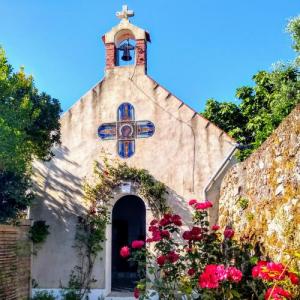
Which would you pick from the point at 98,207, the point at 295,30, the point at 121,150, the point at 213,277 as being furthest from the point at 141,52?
the point at 213,277

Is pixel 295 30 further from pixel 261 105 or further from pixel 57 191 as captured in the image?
pixel 57 191

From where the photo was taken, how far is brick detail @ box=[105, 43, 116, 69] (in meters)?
13.5

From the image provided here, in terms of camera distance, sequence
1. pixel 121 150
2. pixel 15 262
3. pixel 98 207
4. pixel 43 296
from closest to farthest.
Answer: pixel 15 262 < pixel 43 296 < pixel 98 207 < pixel 121 150

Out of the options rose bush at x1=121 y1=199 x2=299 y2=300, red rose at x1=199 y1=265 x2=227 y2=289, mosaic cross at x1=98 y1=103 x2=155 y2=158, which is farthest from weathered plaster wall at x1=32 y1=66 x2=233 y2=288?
red rose at x1=199 y1=265 x2=227 y2=289

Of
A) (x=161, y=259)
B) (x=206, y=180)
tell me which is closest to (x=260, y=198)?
(x=161, y=259)

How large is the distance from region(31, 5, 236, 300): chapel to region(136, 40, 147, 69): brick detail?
31mm

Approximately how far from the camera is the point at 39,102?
1135cm

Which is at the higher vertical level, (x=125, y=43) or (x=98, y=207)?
(x=125, y=43)

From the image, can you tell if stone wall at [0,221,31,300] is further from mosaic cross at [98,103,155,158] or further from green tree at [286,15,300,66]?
green tree at [286,15,300,66]

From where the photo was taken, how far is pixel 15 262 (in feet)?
36.0

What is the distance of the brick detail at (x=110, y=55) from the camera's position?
13.5 meters

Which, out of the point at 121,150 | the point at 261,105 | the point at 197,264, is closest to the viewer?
the point at 197,264

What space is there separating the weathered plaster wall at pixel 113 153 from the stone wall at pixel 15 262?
640 millimetres

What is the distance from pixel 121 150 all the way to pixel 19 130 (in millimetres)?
3604
